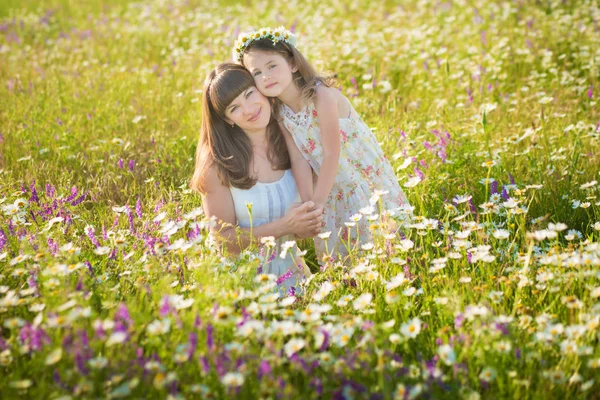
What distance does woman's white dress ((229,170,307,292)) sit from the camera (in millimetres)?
3152

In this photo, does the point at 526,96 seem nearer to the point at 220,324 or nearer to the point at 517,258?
the point at 517,258

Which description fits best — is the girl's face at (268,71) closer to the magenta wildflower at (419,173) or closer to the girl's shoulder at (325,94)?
the girl's shoulder at (325,94)

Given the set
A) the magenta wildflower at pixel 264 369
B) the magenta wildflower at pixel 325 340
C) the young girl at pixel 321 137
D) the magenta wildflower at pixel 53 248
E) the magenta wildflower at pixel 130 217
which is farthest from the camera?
the young girl at pixel 321 137

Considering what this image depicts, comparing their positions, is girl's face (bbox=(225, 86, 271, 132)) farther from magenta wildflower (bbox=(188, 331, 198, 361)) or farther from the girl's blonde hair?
magenta wildflower (bbox=(188, 331, 198, 361))

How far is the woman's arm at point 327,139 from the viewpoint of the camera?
318 centimetres

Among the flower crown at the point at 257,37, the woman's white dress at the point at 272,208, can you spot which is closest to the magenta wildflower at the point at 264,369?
the woman's white dress at the point at 272,208

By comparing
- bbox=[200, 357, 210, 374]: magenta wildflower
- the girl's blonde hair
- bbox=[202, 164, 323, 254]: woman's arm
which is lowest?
bbox=[202, 164, 323, 254]: woman's arm

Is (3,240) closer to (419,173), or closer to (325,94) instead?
(325,94)

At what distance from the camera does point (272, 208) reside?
10.6 feet

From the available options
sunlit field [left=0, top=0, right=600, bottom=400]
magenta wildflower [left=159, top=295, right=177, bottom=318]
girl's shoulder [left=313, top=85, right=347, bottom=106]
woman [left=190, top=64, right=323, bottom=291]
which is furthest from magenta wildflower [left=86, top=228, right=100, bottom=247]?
girl's shoulder [left=313, top=85, right=347, bottom=106]

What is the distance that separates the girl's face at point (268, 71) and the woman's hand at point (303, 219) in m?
0.59

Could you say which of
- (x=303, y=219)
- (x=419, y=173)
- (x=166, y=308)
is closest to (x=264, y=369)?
(x=166, y=308)

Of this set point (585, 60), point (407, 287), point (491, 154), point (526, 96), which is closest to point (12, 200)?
point (407, 287)

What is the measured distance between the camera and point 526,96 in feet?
16.0
